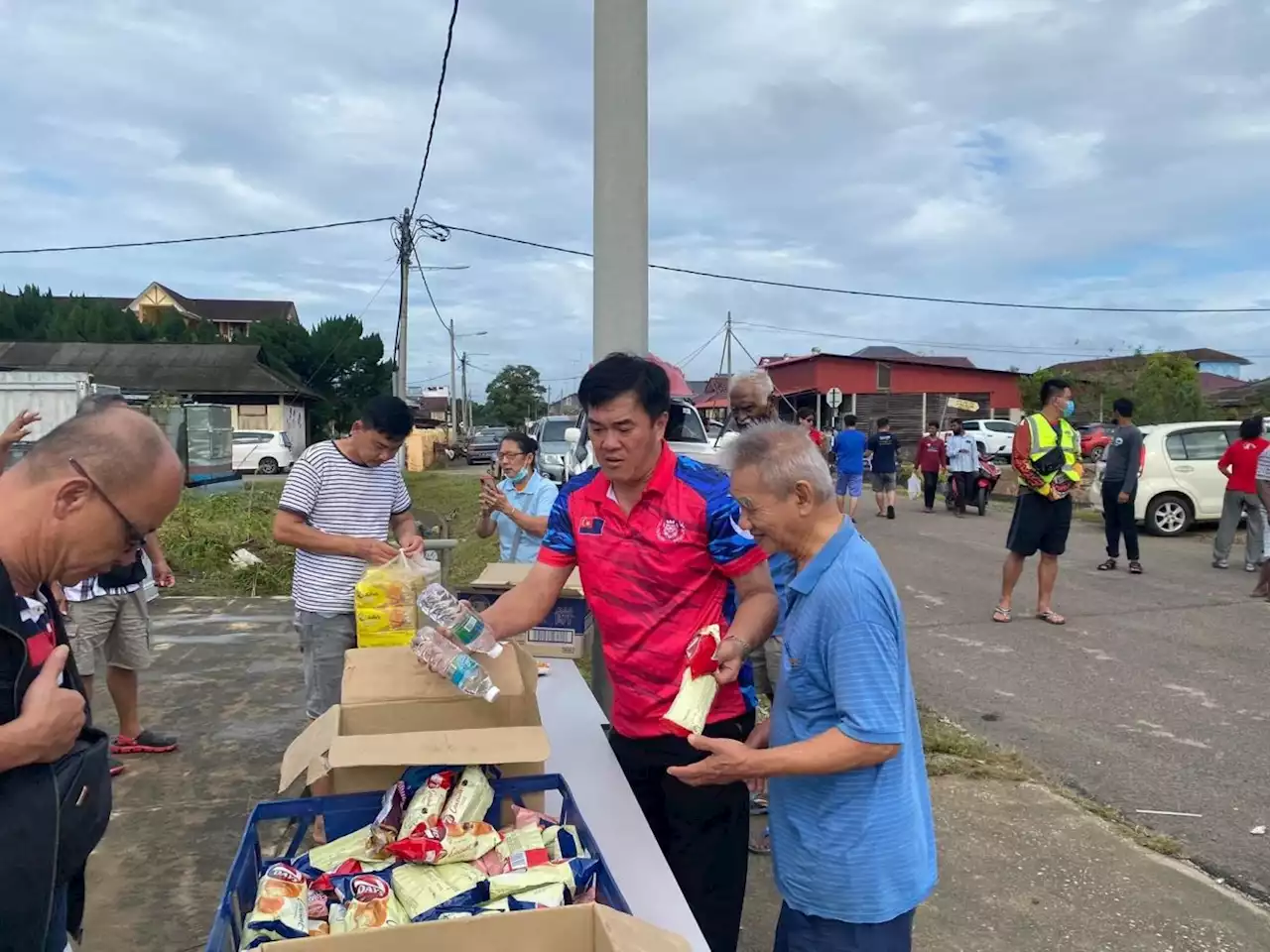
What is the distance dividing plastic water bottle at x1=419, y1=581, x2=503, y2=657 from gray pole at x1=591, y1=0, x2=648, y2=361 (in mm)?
1834

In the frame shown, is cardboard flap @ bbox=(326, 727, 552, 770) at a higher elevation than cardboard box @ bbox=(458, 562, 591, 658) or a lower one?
higher

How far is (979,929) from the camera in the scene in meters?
3.09

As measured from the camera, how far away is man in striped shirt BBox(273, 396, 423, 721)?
3713 mm

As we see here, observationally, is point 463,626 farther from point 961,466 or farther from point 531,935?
point 961,466

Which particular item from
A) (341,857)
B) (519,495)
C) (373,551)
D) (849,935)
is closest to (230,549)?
(519,495)

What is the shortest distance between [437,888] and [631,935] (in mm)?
428

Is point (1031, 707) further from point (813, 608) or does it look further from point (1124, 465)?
point (1124, 465)

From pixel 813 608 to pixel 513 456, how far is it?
11.7ft

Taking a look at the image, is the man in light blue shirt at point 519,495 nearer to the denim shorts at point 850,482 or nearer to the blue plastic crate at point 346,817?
the blue plastic crate at point 346,817

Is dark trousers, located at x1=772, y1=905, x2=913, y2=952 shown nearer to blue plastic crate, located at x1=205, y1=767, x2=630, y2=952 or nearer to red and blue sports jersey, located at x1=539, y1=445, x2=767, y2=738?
blue plastic crate, located at x1=205, y1=767, x2=630, y2=952

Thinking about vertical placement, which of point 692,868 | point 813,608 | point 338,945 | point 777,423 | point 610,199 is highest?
point 610,199

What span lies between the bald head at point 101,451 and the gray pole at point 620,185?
2.60 meters

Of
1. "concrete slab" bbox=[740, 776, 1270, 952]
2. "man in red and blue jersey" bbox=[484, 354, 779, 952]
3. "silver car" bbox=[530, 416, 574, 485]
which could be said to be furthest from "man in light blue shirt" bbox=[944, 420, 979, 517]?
"man in red and blue jersey" bbox=[484, 354, 779, 952]

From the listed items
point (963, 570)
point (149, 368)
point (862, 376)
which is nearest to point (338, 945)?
point (963, 570)
